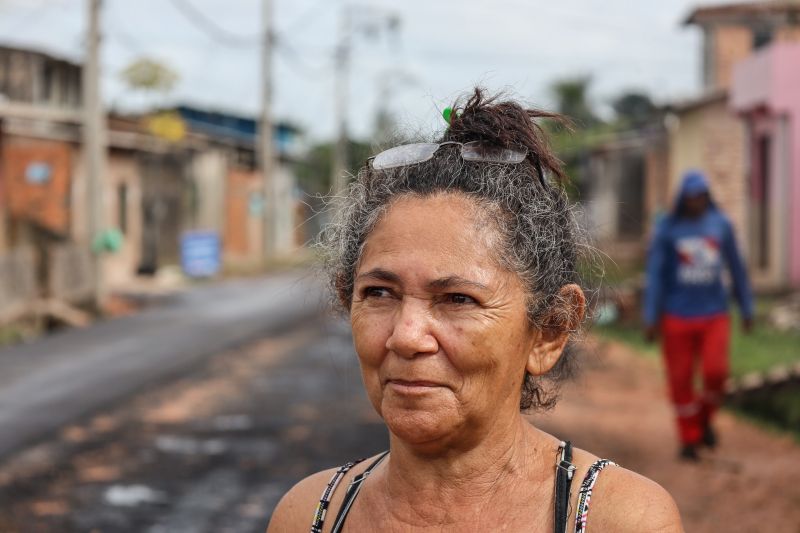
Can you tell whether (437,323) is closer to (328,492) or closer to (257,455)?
(328,492)

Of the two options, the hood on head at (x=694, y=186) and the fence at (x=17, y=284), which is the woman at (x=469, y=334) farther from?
the fence at (x=17, y=284)

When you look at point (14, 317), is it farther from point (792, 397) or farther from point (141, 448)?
point (792, 397)

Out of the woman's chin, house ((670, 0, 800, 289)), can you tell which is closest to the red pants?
the woman's chin

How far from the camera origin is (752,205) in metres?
22.6

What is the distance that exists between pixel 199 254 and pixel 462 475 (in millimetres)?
29369

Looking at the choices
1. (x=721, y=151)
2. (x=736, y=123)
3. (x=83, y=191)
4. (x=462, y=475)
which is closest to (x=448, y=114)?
(x=462, y=475)

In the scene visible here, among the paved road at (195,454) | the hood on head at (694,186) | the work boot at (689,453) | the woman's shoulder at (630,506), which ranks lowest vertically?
the paved road at (195,454)

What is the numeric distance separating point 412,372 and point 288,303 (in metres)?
20.5

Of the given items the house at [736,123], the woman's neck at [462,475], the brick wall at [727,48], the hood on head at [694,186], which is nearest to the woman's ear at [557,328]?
the woman's neck at [462,475]

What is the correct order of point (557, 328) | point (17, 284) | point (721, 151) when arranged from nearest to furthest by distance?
point (557, 328) → point (17, 284) → point (721, 151)

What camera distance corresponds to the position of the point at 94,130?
21016mm

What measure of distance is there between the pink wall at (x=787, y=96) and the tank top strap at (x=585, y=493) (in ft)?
64.4

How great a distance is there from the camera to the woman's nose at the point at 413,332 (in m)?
2.12

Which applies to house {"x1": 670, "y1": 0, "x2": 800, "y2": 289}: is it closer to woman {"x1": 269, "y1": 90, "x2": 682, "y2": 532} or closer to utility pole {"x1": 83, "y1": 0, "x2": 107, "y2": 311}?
utility pole {"x1": 83, "y1": 0, "x2": 107, "y2": 311}
